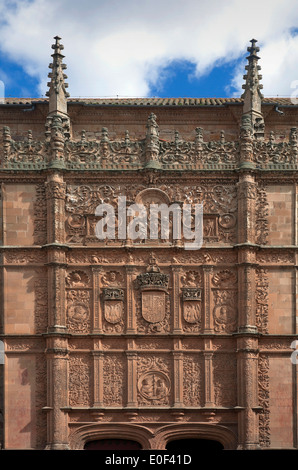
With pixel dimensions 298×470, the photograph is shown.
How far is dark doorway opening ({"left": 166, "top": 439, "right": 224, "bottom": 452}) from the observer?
3212cm

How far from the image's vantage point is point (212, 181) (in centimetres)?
3306

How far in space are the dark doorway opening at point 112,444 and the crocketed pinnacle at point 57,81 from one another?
8.74 m

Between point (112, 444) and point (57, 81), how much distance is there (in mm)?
9651

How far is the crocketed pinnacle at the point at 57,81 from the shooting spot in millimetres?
33469

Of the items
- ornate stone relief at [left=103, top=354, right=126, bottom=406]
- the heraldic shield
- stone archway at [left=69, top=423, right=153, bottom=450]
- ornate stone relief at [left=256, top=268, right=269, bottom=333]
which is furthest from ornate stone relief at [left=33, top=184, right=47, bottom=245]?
ornate stone relief at [left=256, top=268, right=269, bottom=333]

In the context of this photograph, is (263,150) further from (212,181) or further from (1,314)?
(1,314)

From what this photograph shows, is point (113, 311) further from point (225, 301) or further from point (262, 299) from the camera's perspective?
point (262, 299)

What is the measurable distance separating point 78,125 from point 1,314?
248 inches

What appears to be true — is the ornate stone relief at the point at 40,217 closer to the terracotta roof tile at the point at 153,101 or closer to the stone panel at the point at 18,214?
the stone panel at the point at 18,214

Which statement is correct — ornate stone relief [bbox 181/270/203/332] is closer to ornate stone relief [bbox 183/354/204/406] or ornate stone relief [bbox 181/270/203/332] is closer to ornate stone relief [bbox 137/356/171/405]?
ornate stone relief [bbox 183/354/204/406]

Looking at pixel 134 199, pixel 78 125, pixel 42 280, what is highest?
pixel 78 125

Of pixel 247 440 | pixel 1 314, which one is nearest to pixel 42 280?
pixel 1 314

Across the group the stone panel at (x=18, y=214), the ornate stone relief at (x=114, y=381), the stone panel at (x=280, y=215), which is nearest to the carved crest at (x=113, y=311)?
the ornate stone relief at (x=114, y=381)

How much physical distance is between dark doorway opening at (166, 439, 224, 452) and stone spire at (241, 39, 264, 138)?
813cm
